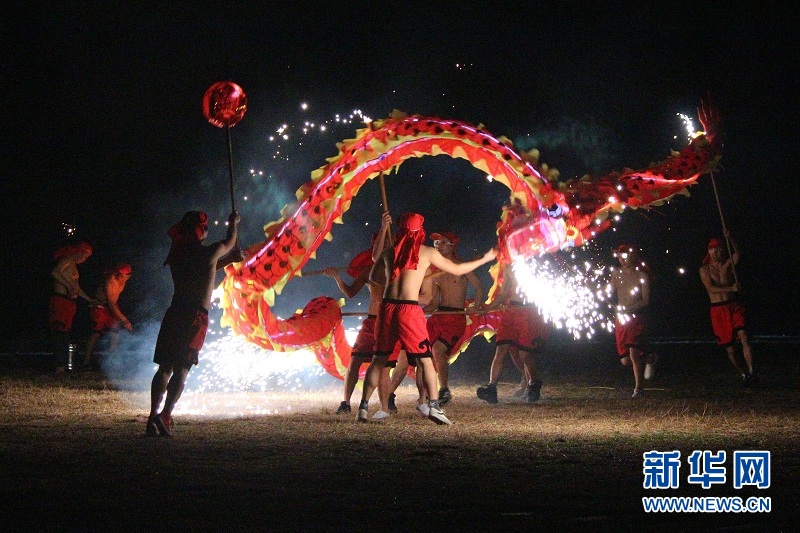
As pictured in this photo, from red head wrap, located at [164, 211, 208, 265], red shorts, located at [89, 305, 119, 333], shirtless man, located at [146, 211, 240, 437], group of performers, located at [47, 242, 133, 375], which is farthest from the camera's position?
red shorts, located at [89, 305, 119, 333]

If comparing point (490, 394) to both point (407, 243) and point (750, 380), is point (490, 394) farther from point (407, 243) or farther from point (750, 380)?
point (750, 380)

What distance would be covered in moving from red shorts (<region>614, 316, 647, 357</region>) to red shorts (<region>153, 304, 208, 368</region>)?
550cm

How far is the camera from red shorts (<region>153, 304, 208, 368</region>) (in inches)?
320

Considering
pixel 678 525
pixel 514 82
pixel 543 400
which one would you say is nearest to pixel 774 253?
pixel 514 82

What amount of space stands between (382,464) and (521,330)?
500 centimetres

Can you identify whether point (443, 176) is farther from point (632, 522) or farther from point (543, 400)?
point (632, 522)

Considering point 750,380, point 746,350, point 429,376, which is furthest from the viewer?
point 746,350

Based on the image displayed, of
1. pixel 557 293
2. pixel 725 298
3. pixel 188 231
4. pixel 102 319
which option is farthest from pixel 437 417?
pixel 102 319

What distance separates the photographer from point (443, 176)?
76.3 ft

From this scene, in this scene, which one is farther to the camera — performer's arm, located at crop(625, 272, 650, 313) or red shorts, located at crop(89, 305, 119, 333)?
red shorts, located at crop(89, 305, 119, 333)

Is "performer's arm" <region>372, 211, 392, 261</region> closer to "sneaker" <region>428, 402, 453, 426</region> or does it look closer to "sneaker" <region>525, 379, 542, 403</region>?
"sneaker" <region>428, 402, 453, 426</region>

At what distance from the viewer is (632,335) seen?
11664mm

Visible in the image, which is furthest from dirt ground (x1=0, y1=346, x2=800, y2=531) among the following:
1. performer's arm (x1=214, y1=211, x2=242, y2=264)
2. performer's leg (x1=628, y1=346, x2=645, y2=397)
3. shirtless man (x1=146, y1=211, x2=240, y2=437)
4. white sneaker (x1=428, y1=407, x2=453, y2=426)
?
performer's arm (x1=214, y1=211, x2=242, y2=264)

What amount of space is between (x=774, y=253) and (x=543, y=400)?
1141 cm
